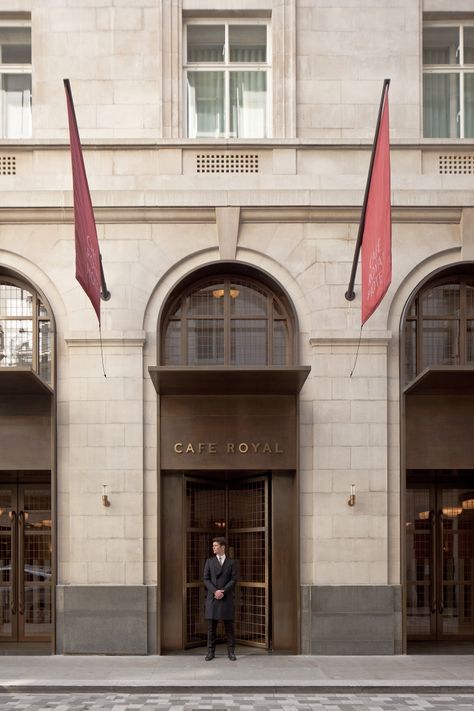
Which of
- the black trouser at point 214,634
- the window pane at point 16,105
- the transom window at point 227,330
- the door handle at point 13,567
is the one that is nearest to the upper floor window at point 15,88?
the window pane at point 16,105

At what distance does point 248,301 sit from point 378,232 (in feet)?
10.7

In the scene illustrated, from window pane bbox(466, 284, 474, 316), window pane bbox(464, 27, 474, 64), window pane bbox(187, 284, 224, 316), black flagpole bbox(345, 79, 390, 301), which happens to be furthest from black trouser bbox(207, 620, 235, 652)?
window pane bbox(464, 27, 474, 64)

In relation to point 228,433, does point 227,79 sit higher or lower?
higher

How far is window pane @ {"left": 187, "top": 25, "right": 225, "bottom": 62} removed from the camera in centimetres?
1520

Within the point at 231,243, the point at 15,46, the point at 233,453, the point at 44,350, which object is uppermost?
the point at 15,46

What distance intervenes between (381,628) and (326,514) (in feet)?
6.92

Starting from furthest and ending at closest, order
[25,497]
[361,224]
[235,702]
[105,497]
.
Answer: [25,497], [105,497], [361,224], [235,702]

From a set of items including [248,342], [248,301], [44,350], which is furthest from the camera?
[248,301]

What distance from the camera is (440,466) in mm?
14281

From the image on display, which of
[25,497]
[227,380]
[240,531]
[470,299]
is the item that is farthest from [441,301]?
[25,497]

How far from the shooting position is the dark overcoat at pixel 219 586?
13.3 m

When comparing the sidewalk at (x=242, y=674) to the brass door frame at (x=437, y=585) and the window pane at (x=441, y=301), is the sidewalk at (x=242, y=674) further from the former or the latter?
the window pane at (x=441, y=301)

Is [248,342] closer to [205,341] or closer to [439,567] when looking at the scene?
[205,341]

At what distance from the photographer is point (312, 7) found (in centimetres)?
1476
